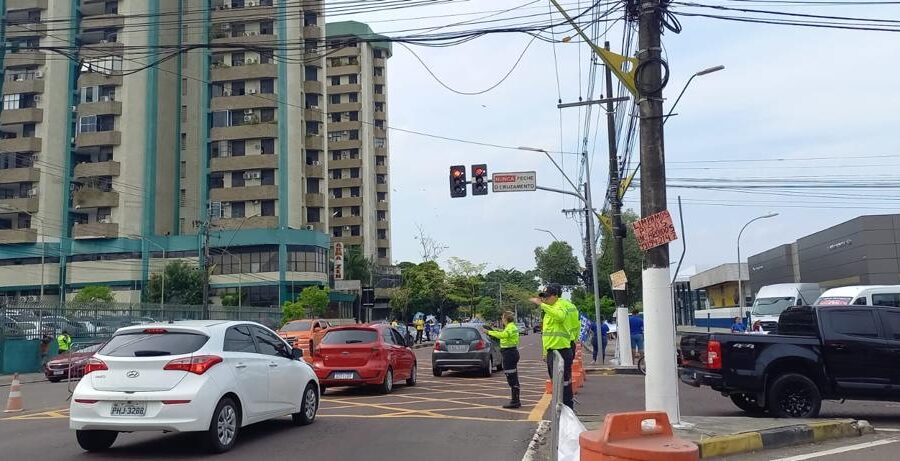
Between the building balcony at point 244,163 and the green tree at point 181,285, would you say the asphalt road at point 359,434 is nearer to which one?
the green tree at point 181,285

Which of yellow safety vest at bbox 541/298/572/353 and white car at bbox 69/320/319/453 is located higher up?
yellow safety vest at bbox 541/298/572/353

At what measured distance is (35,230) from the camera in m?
66.6

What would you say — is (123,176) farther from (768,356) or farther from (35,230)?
(768,356)

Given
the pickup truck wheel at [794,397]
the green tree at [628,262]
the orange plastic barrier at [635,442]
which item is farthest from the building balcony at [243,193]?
the orange plastic barrier at [635,442]

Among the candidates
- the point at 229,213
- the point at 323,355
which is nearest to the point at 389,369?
the point at 323,355

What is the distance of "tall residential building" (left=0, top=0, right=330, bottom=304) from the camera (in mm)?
63750

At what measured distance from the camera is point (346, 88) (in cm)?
8612

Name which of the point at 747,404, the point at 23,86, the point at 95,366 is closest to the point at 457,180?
the point at 747,404

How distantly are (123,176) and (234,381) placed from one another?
6219 centimetres

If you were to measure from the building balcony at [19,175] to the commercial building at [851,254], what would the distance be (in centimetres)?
6264

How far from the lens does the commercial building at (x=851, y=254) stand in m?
35.0

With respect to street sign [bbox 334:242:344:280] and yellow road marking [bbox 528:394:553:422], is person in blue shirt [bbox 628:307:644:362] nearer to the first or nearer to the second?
yellow road marking [bbox 528:394:553:422]

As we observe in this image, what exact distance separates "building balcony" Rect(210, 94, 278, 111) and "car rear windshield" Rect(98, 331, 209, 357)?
57837 millimetres

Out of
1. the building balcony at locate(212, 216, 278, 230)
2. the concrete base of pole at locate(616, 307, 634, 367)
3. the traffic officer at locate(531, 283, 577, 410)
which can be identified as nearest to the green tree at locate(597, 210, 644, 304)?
the building balcony at locate(212, 216, 278, 230)
